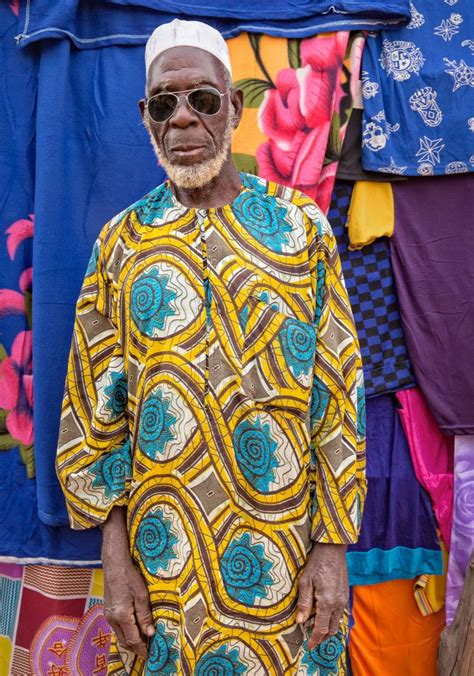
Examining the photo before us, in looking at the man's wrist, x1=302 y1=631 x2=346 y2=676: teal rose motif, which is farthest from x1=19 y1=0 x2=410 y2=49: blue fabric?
x1=302 y1=631 x2=346 y2=676: teal rose motif

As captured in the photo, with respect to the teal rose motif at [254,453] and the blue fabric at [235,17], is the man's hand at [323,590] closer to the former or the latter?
the teal rose motif at [254,453]

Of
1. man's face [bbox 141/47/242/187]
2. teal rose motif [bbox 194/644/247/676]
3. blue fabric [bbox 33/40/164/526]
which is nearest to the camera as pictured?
teal rose motif [bbox 194/644/247/676]

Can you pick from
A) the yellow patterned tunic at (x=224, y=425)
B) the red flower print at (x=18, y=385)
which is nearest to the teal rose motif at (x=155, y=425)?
the yellow patterned tunic at (x=224, y=425)

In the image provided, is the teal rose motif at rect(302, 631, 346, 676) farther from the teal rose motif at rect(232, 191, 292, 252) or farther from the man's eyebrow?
the man's eyebrow

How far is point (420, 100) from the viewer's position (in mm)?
2723

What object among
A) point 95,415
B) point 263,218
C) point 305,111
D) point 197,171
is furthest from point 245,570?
point 305,111

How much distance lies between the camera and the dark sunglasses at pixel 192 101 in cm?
209

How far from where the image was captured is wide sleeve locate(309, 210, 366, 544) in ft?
6.82

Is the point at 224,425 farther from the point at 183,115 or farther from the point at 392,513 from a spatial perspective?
the point at 392,513

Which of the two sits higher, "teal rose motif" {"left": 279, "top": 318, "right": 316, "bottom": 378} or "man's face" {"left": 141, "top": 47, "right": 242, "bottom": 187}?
"man's face" {"left": 141, "top": 47, "right": 242, "bottom": 187}

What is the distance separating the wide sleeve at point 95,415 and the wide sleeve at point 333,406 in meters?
0.50

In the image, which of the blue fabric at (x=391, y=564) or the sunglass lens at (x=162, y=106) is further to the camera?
Answer: the blue fabric at (x=391, y=564)

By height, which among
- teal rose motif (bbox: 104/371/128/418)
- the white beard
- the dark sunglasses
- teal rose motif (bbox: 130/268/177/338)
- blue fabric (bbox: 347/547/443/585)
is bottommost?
blue fabric (bbox: 347/547/443/585)

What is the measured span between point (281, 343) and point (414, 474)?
1.04 metres
